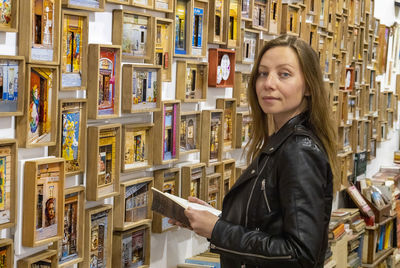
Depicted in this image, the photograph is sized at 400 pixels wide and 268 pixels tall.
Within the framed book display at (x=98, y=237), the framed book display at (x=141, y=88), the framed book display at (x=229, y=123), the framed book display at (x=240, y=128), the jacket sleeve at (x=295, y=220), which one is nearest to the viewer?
the jacket sleeve at (x=295, y=220)

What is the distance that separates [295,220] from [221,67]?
79.3 inches

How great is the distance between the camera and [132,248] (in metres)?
3.10

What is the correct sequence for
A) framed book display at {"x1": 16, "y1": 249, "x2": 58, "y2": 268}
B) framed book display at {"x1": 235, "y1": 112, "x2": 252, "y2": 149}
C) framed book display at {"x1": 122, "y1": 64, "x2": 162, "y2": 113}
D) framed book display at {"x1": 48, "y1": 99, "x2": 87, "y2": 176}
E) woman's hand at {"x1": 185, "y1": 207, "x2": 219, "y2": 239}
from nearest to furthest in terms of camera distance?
woman's hand at {"x1": 185, "y1": 207, "x2": 219, "y2": 239} < framed book display at {"x1": 16, "y1": 249, "x2": 58, "y2": 268} < framed book display at {"x1": 48, "y1": 99, "x2": 87, "y2": 176} < framed book display at {"x1": 122, "y1": 64, "x2": 162, "y2": 113} < framed book display at {"x1": 235, "y1": 112, "x2": 252, "y2": 149}

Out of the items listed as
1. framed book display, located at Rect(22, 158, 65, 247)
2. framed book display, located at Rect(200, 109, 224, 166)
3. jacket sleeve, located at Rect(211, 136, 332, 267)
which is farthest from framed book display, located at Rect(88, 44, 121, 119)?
jacket sleeve, located at Rect(211, 136, 332, 267)

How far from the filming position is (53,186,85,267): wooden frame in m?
2.61

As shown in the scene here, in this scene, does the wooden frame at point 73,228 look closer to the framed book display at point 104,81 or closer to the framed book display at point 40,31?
the framed book display at point 104,81

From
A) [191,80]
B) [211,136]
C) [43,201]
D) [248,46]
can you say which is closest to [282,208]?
[43,201]

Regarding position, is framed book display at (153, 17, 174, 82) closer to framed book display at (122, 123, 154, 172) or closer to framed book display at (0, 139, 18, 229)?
framed book display at (122, 123, 154, 172)

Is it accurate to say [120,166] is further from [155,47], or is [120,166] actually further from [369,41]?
[369,41]

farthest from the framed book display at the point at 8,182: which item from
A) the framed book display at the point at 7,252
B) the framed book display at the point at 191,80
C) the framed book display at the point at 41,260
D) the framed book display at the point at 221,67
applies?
the framed book display at the point at 221,67

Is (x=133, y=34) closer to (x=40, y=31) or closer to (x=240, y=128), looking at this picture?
(x=40, y=31)

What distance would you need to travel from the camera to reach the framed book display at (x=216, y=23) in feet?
11.8

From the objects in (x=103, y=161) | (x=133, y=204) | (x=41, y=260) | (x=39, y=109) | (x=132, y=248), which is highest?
(x=39, y=109)

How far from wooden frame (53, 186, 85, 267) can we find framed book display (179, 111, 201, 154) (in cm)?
85
